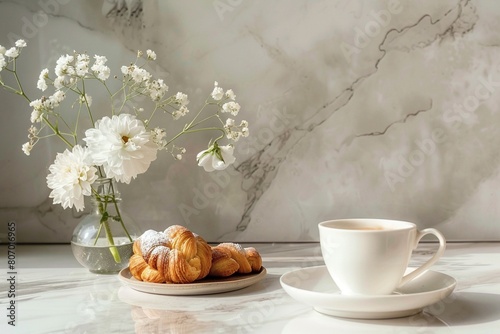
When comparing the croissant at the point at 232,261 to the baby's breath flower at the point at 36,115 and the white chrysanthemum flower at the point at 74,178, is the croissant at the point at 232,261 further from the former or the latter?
the baby's breath flower at the point at 36,115

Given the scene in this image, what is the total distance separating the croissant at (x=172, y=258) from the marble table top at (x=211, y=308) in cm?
3

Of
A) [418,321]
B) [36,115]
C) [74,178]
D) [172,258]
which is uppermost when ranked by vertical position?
[36,115]

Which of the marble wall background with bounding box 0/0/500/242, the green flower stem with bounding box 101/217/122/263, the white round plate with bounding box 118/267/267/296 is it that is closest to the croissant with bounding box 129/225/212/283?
the white round plate with bounding box 118/267/267/296

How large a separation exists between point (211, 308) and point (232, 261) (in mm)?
124

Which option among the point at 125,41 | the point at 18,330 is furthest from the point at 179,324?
the point at 125,41

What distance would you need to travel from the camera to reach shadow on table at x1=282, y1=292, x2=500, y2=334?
0.83 metres

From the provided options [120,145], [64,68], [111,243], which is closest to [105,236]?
[111,243]

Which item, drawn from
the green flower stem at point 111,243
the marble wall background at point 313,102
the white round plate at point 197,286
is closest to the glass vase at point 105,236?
the green flower stem at point 111,243

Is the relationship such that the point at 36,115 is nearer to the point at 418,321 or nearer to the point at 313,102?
the point at 313,102

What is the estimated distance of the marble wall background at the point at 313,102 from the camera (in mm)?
1443

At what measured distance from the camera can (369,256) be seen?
0.88m

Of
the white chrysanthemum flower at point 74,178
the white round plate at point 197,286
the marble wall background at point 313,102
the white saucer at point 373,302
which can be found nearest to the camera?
the white saucer at point 373,302

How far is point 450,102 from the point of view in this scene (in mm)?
1444

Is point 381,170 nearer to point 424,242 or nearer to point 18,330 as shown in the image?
point 424,242
